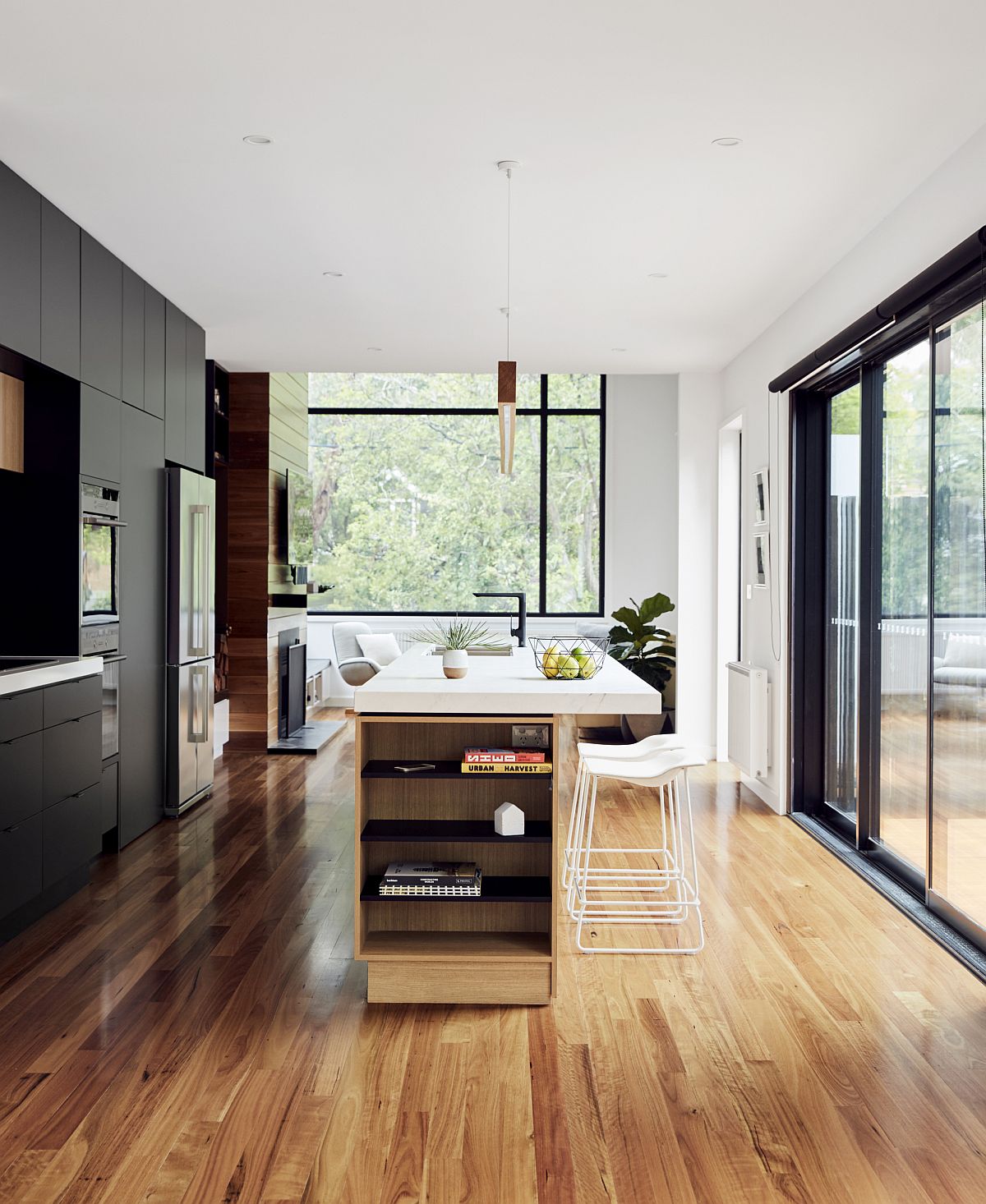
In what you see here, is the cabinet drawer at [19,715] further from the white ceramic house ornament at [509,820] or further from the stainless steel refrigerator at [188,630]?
the white ceramic house ornament at [509,820]

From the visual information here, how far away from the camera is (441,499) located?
32.5 ft

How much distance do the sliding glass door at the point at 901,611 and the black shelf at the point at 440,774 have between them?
154cm

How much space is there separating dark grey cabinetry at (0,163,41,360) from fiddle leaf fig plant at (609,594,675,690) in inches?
176

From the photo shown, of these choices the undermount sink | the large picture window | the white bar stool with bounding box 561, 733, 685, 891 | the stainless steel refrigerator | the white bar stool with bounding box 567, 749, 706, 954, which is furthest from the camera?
the large picture window

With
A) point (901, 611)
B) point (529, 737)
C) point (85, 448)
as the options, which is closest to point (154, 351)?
point (85, 448)

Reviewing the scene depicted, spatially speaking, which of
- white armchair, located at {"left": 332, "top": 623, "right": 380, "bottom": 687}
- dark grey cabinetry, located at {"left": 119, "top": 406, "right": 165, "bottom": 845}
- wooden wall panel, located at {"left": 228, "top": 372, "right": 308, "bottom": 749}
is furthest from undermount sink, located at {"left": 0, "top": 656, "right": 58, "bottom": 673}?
white armchair, located at {"left": 332, "top": 623, "right": 380, "bottom": 687}

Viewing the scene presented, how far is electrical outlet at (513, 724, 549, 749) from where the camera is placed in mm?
3078

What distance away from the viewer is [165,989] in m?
3.03

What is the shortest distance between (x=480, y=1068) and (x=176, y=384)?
153 inches

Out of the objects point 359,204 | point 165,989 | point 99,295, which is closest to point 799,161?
point 359,204

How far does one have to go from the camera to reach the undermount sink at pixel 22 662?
355 cm

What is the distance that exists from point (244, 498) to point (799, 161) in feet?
15.2

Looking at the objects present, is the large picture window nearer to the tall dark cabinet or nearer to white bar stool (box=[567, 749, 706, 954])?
the tall dark cabinet

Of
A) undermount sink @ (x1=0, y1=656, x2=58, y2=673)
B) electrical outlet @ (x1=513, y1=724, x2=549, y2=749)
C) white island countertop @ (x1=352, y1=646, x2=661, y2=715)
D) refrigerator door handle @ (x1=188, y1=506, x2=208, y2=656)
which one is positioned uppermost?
refrigerator door handle @ (x1=188, y1=506, x2=208, y2=656)
